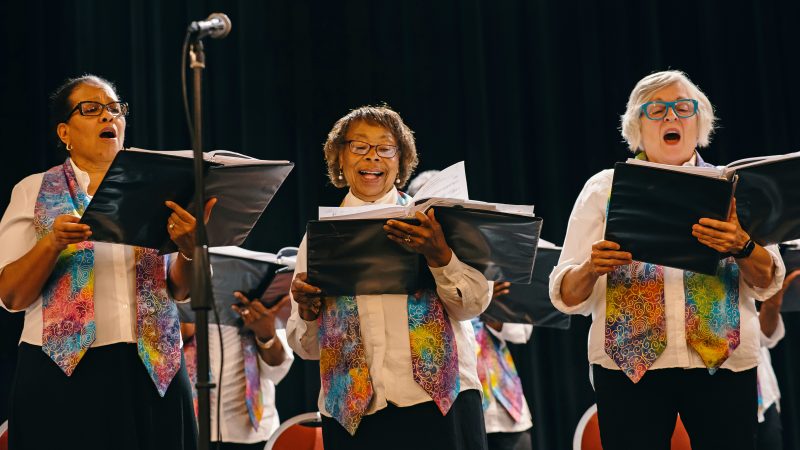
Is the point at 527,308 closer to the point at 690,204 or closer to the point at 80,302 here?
the point at 690,204

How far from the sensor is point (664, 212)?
8.16 ft

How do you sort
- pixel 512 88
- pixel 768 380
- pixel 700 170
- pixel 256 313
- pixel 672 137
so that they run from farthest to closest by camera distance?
pixel 512 88 < pixel 768 380 < pixel 256 313 < pixel 672 137 < pixel 700 170

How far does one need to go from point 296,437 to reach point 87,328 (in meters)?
1.07

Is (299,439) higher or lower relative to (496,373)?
lower

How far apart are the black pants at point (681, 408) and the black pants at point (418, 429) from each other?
1.16ft

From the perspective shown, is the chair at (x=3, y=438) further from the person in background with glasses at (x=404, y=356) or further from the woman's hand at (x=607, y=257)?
the woman's hand at (x=607, y=257)

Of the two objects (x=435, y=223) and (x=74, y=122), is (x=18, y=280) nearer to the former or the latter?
(x=74, y=122)

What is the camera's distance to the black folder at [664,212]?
7.98 ft

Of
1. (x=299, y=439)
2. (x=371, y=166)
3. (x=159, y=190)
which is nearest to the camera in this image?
(x=159, y=190)

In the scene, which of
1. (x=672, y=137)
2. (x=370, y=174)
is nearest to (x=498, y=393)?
(x=370, y=174)

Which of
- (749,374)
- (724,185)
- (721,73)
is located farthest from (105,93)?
(721,73)

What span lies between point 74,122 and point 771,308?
2.78 meters

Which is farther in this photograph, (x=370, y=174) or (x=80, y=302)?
(x=370, y=174)

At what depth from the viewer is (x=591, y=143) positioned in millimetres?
5711
